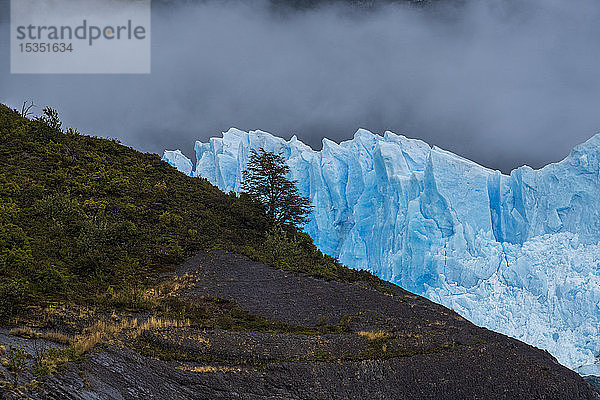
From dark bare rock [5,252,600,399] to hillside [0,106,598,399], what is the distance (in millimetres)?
23

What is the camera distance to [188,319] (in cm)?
764

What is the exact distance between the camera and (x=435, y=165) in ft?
97.0

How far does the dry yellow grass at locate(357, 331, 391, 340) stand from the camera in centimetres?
766

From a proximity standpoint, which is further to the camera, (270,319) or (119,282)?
(119,282)

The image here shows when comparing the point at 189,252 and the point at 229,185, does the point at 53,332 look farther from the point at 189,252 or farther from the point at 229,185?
the point at 229,185

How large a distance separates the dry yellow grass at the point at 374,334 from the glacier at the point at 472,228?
15.9 meters

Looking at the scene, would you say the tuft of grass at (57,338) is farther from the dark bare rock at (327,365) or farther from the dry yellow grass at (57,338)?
the dark bare rock at (327,365)

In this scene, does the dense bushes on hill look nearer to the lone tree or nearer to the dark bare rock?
the lone tree

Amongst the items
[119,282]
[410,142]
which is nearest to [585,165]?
[410,142]

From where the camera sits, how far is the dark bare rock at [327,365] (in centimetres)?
498

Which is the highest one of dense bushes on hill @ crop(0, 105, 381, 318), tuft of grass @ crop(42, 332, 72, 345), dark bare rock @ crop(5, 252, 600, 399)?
dense bushes on hill @ crop(0, 105, 381, 318)

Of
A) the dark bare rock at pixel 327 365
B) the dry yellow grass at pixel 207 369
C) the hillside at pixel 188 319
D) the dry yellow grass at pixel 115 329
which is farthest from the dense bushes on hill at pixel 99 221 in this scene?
the dry yellow grass at pixel 207 369

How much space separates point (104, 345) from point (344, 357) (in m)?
3.51

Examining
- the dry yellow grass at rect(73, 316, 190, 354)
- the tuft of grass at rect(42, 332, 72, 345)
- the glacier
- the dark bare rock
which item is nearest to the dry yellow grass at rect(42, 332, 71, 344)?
the tuft of grass at rect(42, 332, 72, 345)
